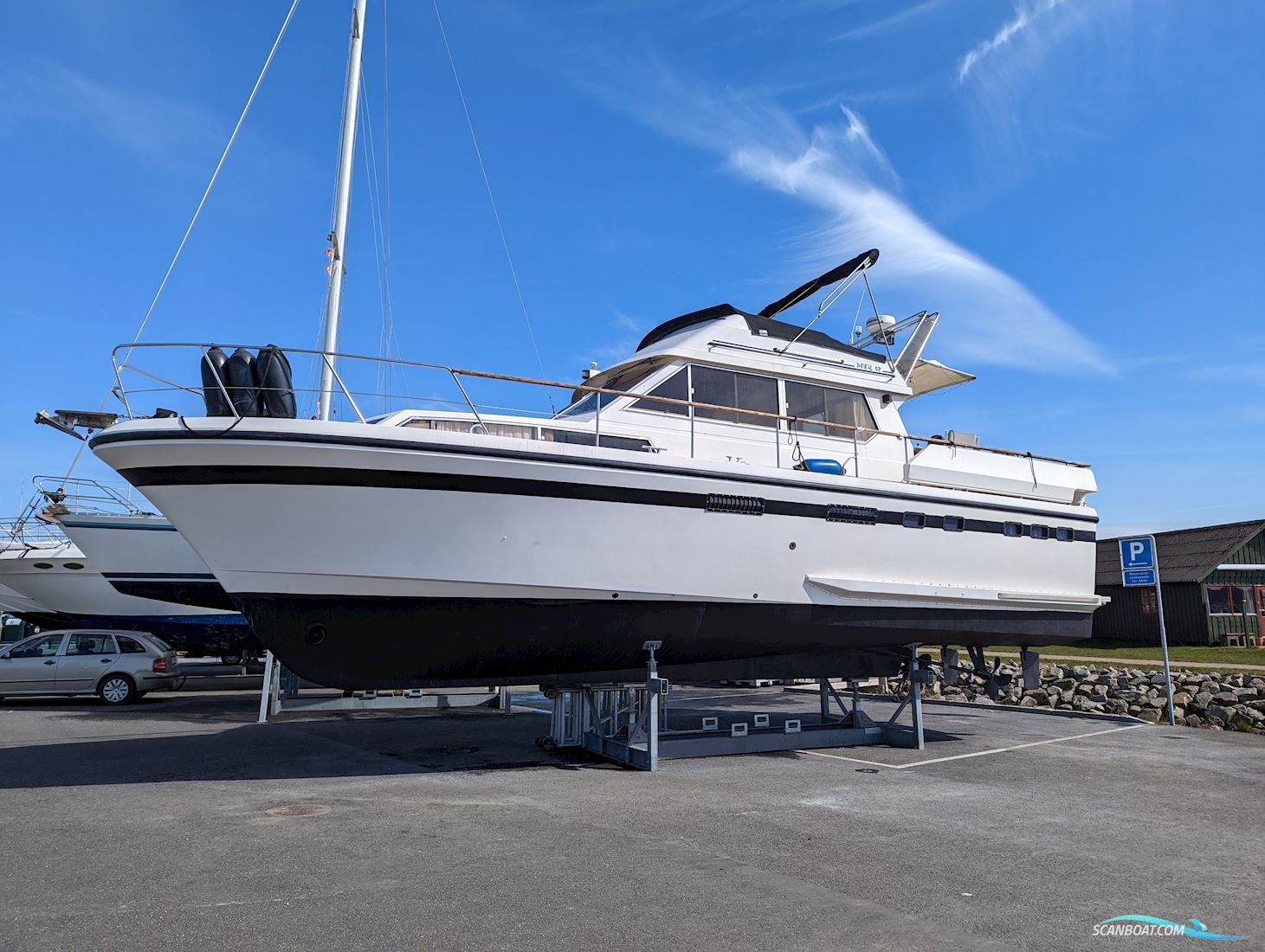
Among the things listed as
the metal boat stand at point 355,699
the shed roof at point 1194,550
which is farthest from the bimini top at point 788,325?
the shed roof at point 1194,550

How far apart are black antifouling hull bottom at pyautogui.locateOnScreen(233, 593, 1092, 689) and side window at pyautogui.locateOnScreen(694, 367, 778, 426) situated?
2.06 m

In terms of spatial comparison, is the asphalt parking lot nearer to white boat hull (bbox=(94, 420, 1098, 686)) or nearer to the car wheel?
white boat hull (bbox=(94, 420, 1098, 686))

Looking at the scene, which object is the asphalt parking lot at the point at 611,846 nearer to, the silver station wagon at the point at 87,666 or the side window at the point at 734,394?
the side window at the point at 734,394

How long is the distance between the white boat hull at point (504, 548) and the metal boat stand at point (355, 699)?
4226 mm

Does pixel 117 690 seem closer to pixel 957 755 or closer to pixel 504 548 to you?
pixel 504 548

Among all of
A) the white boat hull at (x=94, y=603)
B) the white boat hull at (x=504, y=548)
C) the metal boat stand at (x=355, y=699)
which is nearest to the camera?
the white boat hull at (x=504, y=548)

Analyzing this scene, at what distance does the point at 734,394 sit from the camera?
28.5 feet

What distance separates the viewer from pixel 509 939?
3369 millimetres

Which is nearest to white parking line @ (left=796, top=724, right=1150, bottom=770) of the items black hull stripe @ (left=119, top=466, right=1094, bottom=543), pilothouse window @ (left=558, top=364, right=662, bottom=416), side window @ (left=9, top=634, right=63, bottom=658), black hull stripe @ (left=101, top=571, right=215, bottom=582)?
black hull stripe @ (left=119, top=466, right=1094, bottom=543)

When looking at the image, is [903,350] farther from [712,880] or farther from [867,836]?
[712,880]

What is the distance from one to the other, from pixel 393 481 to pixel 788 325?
199 inches

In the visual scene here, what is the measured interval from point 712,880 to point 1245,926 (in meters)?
2.37

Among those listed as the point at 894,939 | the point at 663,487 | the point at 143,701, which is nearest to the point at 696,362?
the point at 663,487

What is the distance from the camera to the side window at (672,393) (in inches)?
321
